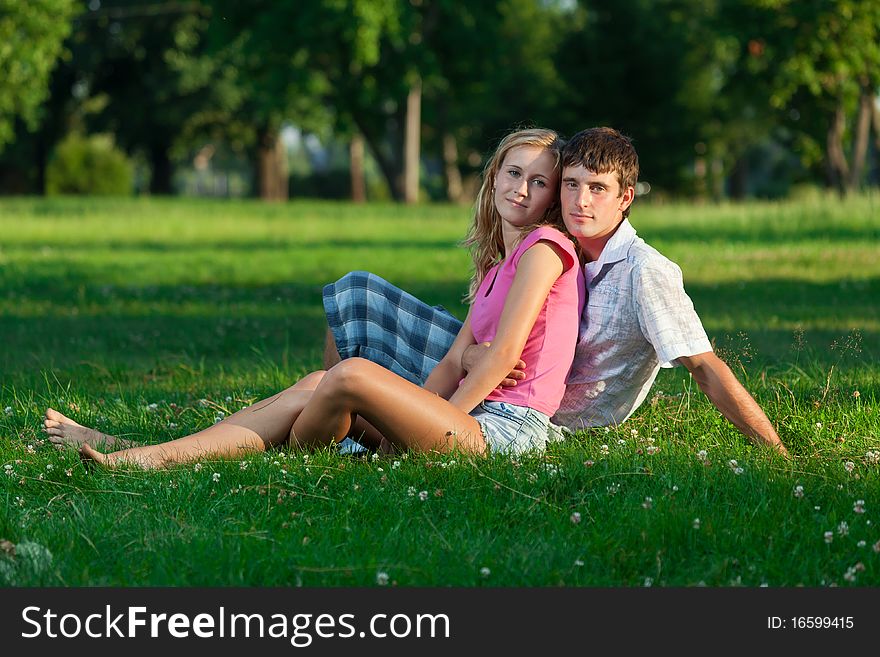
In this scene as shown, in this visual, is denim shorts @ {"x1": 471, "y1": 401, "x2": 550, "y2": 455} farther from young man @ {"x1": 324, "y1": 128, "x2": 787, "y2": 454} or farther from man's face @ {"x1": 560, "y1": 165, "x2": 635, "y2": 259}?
man's face @ {"x1": 560, "y1": 165, "x2": 635, "y2": 259}

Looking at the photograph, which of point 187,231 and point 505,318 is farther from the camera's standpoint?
point 187,231

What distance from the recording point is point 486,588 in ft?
12.3

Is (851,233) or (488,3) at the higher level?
(488,3)

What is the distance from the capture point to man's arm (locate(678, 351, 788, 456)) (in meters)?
4.97

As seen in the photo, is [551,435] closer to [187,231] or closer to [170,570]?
[170,570]

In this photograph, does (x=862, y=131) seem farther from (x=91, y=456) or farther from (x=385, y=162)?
(x=91, y=456)

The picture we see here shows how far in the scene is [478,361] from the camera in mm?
5031

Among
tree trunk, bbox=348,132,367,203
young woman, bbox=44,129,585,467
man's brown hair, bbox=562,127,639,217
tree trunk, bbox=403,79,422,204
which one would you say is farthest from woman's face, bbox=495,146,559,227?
tree trunk, bbox=348,132,367,203

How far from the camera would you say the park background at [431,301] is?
409 cm

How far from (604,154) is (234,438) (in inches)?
79.1

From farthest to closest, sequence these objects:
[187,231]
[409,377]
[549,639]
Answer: [187,231] < [409,377] < [549,639]

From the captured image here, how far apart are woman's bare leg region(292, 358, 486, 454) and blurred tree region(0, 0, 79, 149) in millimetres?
29978

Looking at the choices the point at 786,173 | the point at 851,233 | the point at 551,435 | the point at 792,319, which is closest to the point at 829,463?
the point at 551,435

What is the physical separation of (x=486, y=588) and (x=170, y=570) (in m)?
1.04
